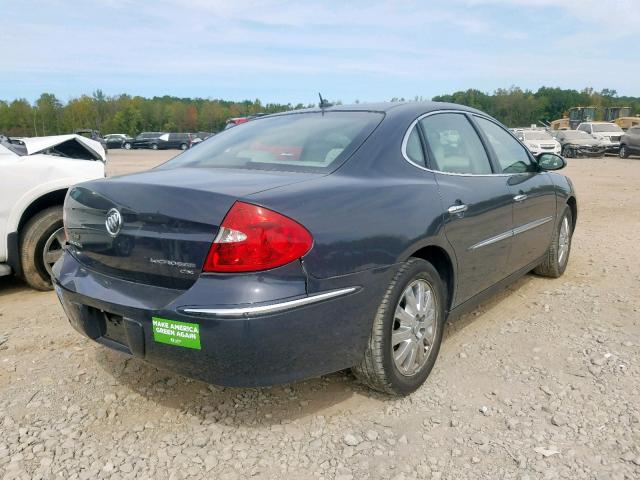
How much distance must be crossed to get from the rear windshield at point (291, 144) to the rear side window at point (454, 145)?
399 mm

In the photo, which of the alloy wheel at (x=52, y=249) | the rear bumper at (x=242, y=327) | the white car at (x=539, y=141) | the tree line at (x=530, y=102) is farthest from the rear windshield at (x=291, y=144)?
the tree line at (x=530, y=102)

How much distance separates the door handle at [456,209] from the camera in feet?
9.99

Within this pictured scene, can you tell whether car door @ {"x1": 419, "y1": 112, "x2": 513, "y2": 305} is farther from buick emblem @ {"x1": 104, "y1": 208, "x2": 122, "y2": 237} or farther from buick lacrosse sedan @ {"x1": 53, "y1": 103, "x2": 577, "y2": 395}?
buick emblem @ {"x1": 104, "y1": 208, "x2": 122, "y2": 237}

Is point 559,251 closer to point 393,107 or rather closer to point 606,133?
point 393,107

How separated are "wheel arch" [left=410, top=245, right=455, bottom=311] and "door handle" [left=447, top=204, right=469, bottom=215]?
224 millimetres

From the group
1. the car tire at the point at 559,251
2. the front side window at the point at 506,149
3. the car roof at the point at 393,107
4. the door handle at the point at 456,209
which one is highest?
the car roof at the point at 393,107

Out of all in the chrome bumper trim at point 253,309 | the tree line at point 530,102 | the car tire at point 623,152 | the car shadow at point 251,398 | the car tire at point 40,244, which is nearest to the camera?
the chrome bumper trim at point 253,309

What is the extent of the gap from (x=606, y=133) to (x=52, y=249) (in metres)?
29.5

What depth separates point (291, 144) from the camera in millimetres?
3066

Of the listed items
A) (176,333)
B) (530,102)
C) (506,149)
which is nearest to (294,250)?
(176,333)

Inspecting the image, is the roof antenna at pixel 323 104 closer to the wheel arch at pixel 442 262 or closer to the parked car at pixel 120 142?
the wheel arch at pixel 442 262

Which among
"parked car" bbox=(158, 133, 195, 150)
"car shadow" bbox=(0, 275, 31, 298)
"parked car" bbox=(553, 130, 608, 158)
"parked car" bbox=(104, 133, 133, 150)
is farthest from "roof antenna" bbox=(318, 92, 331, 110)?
"parked car" bbox=(104, 133, 133, 150)

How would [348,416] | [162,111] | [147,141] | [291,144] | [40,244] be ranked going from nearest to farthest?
[348,416], [291,144], [40,244], [147,141], [162,111]

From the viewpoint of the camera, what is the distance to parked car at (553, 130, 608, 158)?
2559 cm
